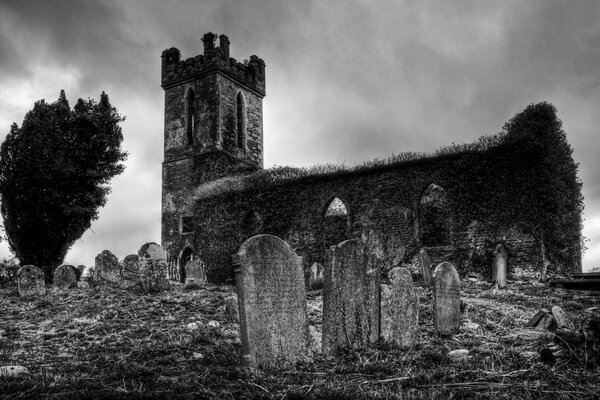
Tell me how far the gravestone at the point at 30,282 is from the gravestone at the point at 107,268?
150 cm

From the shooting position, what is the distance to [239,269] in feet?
23.0

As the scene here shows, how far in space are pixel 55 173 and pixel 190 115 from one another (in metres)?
7.46

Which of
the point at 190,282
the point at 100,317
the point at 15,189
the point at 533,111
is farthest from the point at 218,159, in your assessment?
the point at 100,317

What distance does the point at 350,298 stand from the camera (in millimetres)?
8016

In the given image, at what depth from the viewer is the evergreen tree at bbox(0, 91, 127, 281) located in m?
26.2

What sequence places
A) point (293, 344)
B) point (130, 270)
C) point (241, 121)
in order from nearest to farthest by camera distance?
1. point (293, 344)
2. point (130, 270)
3. point (241, 121)

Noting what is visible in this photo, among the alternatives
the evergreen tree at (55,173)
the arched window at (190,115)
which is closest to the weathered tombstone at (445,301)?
the evergreen tree at (55,173)

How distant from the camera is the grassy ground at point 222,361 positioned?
5.16m

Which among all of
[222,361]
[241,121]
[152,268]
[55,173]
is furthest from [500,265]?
[55,173]

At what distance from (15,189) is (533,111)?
2091 centimetres

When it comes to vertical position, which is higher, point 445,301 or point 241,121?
point 241,121

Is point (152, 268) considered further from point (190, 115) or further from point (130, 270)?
point (190, 115)

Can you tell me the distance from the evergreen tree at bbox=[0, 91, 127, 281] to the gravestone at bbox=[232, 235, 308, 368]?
840 inches


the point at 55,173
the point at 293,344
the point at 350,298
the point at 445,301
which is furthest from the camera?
the point at 55,173
